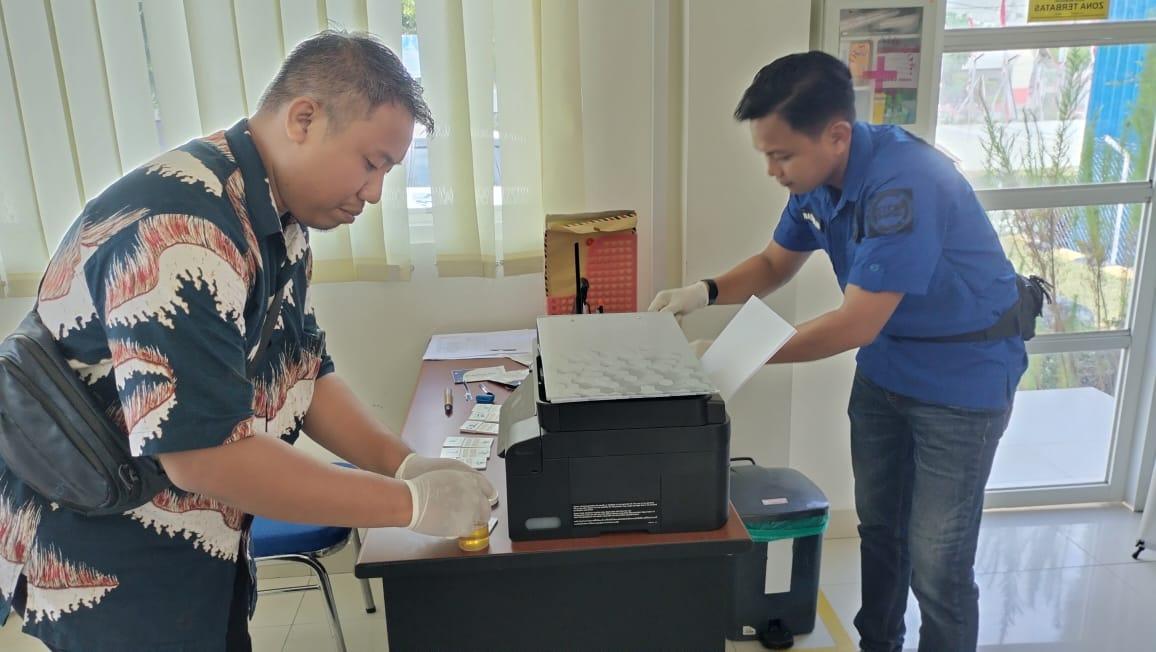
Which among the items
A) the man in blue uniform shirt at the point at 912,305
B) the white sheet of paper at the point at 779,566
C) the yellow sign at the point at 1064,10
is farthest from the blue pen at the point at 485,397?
the yellow sign at the point at 1064,10

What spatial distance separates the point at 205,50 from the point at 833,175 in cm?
159

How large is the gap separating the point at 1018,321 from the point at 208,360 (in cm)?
155

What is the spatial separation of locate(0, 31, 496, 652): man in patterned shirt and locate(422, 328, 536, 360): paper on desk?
99 centimetres

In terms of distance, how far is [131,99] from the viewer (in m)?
2.12

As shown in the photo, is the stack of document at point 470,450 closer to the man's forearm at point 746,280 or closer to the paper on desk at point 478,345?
the paper on desk at point 478,345

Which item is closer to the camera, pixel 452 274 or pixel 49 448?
pixel 49 448

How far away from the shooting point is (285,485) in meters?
0.92

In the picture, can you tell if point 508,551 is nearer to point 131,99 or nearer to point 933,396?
point 933,396

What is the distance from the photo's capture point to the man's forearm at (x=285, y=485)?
34.1 inches

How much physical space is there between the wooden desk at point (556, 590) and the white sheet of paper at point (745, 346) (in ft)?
0.71

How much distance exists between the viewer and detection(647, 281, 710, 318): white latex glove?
198 centimetres

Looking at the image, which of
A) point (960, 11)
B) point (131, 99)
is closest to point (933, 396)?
point (960, 11)

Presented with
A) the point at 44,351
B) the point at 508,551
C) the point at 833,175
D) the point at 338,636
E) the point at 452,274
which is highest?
the point at 833,175

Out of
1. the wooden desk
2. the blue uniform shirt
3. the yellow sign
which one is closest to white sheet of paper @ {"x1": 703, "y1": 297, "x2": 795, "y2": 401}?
the wooden desk
